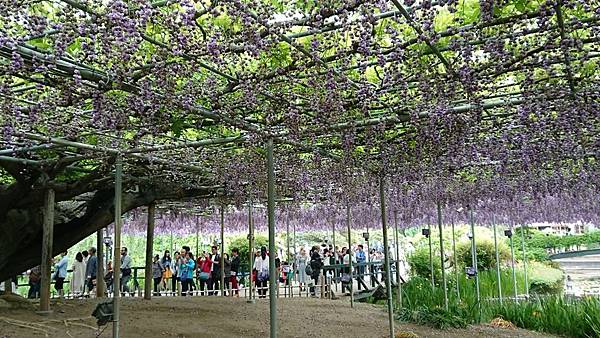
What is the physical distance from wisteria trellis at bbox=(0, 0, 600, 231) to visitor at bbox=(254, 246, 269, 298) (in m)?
5.35

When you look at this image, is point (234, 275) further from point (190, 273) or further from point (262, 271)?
point (190, 273)

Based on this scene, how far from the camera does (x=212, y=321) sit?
7.12m

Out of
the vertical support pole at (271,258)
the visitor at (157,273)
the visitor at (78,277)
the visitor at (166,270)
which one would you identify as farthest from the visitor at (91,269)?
the vertical support pole at (271,258)

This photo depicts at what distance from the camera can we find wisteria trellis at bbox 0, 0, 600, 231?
295 cm

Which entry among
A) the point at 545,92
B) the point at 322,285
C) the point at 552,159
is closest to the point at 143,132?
the point at 545,92

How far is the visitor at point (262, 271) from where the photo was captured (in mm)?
11820

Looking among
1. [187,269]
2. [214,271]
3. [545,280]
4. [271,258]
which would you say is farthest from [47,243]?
[545,280]

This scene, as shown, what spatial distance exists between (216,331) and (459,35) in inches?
181

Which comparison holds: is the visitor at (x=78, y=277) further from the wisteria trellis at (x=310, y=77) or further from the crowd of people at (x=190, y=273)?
the wisteria trellis at (x=310, y=77)

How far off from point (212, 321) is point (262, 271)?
15.7 ft

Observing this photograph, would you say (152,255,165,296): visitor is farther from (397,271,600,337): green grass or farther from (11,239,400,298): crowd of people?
(397,271,600,337): green grass

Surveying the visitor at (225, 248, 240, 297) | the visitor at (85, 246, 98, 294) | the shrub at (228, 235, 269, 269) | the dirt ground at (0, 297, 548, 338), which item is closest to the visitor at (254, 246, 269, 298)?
the visitor at (225, 248, 240, 297)

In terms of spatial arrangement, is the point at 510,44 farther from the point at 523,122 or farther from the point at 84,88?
the point at 84,88

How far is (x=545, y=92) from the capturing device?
414cm
